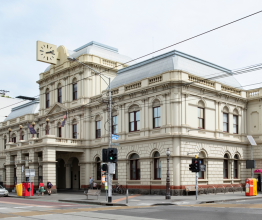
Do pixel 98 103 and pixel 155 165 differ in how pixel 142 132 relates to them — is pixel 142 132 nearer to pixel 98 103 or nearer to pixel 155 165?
pixel 155 165

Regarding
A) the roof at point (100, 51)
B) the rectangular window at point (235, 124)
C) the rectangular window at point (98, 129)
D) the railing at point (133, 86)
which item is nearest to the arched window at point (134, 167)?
the rectangular window at point (98, 129)

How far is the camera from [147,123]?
3631cm

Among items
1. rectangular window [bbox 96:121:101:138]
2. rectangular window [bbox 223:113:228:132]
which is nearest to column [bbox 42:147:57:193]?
rectangular window [bbox 96:121:101:138]

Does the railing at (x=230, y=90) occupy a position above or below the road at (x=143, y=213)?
above

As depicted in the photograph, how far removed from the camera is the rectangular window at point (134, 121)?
124 feet

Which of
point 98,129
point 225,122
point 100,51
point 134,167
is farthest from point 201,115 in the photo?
point 100,51

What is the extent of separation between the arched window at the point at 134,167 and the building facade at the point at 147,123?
0.10m

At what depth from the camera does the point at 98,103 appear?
41.7 metres

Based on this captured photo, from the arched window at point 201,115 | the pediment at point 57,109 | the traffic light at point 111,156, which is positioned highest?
the pediment at point 57,109

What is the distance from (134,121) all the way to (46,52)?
1582cm

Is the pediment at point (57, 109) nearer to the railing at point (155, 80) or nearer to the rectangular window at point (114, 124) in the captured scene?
the rectangular window at point (114, 124)

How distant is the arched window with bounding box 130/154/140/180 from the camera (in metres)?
37.3

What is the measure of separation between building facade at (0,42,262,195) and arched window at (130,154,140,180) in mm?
100

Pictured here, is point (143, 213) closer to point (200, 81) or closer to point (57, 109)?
point (200, 81)
